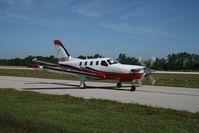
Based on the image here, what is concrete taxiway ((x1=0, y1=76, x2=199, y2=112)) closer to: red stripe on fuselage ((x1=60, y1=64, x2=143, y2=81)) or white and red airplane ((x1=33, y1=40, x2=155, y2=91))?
red stripe on fuselage ((x1=60, y1=64, x2=143, y2=81))

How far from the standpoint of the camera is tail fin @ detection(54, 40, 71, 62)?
26922mm

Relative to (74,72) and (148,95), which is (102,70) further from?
(148,95)

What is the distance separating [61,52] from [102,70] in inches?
224

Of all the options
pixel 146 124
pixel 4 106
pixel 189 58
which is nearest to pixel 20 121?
pixel 4 106

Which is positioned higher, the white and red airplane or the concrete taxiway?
the white and red airplane

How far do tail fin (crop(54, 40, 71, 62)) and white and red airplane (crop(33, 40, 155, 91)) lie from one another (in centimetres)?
62

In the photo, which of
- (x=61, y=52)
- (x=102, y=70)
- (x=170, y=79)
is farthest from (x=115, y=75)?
(x=170, y=79)

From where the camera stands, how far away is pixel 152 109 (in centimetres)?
1175

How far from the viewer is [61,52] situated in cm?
2739

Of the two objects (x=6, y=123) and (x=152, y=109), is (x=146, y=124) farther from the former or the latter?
(x=6, y=123)

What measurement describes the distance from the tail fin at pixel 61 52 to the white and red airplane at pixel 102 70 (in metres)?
0.62

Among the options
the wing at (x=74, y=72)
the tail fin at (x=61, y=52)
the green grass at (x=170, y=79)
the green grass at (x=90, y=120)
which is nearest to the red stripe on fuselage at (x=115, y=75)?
the wing at (x=74, y=72)

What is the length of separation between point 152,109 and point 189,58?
5365 inches

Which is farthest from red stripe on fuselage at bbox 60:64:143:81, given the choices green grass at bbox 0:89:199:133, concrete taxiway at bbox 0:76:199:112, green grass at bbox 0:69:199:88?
green grass at bbox 0:89:199:133
